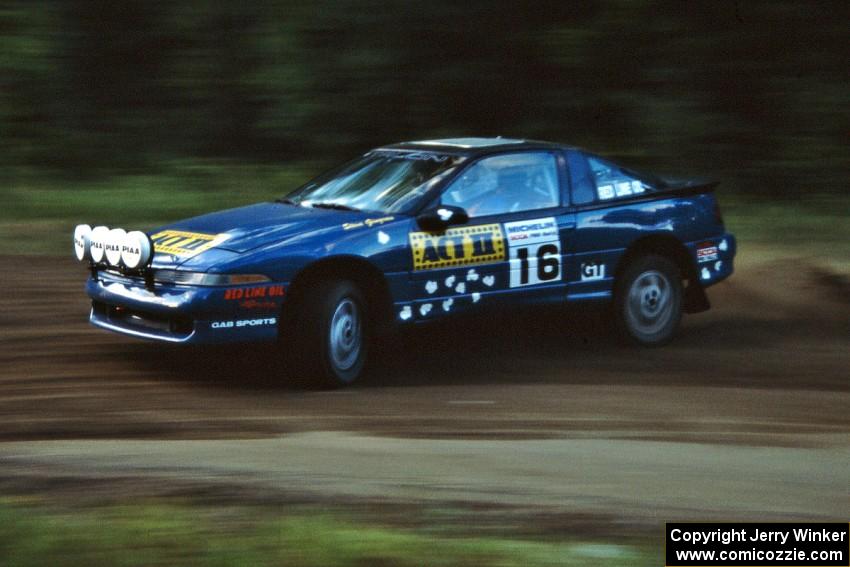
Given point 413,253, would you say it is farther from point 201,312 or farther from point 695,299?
point 695,299

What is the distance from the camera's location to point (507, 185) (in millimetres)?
9109

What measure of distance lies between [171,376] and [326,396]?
1.05 meters

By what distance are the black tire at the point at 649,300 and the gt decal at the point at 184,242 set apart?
10.1 ft

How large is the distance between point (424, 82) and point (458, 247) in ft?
26.7

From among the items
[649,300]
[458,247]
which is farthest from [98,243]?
[649,300]

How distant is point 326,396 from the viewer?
8125 mm

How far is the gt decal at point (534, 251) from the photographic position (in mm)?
8945

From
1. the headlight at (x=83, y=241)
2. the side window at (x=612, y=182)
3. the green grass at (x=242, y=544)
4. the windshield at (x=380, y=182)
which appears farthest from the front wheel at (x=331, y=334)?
the green grass at (x=242, y=544)

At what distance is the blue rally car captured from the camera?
26.2ft

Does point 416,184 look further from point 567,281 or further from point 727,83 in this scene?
point 727,83

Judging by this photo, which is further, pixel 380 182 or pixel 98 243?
pixel 380 182

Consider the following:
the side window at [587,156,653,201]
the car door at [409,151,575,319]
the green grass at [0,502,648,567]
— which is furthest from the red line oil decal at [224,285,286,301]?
the side window at [587,156,653,201]

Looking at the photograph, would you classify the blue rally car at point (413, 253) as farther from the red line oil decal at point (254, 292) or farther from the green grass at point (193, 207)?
the green grass at point (193, 207)

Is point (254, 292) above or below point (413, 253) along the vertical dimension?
below
